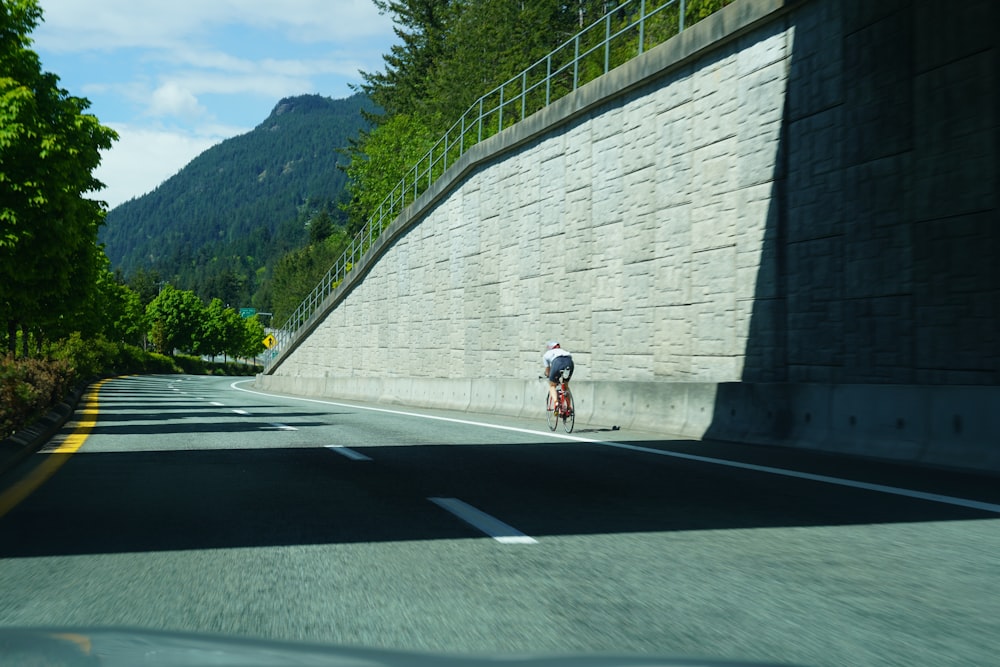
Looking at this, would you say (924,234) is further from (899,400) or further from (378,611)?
(378,611)

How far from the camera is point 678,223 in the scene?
18969 mm

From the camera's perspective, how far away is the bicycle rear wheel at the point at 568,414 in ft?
54.8

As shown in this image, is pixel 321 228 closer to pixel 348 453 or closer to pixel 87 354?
pixel 87 354

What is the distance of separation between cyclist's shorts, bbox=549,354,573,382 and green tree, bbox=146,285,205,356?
117122 mm

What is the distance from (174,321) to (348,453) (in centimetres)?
12282

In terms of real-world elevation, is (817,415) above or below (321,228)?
below

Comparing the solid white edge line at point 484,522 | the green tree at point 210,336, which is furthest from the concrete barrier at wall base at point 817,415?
the green tree at point 210,336

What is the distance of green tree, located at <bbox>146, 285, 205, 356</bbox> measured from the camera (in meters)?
129

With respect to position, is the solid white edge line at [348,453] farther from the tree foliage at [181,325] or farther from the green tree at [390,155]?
the tree foliage at [181,325]


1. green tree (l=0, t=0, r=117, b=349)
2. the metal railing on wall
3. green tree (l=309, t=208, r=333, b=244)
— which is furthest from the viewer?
green tree (l=309, t=208, r=333, b=244)

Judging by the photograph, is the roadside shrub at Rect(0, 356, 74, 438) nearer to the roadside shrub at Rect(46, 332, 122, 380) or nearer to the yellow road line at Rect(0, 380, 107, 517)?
the yellow road line at Rect(0, 380, 107, 517)

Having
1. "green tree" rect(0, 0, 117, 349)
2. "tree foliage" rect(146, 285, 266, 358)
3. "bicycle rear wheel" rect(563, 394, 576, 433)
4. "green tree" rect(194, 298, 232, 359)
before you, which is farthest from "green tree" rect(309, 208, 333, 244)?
"bicycle rear wheel" rect(563, 394, 576, 433)

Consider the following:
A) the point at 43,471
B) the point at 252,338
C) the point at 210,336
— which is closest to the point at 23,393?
the point at 43,471

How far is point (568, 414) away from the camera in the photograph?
16750mm
